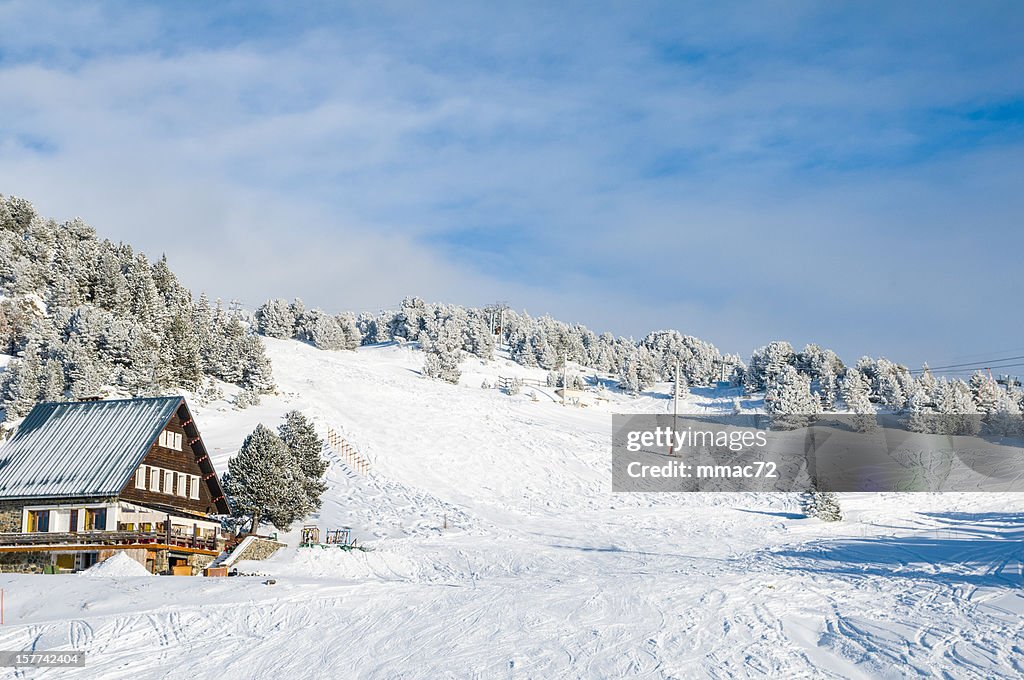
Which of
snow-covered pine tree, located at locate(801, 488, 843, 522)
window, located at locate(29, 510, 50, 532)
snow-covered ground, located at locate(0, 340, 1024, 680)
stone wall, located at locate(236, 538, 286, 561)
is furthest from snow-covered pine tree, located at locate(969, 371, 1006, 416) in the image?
window, located at locate(29, 510, 50, 532)

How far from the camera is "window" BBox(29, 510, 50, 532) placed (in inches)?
1313

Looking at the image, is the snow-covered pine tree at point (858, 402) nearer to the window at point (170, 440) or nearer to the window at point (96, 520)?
the window at point (170, 440)

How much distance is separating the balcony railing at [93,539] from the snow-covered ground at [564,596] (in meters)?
3.13

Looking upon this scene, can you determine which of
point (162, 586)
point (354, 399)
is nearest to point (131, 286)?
point (354, 399)

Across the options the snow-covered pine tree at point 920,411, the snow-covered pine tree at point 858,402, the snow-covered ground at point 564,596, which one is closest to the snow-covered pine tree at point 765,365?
the snow-covered pine tree at point 858,402

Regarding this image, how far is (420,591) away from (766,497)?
31935mm

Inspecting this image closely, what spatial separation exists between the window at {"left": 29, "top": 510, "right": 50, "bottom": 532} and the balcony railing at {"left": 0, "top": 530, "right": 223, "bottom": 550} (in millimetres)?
673

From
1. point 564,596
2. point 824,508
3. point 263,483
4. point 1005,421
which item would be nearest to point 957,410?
point 1005,421

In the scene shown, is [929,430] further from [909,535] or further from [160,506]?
[160,506]

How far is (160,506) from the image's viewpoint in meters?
34.8

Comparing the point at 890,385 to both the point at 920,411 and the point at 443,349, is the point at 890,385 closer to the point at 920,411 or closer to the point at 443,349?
the point at 920,411

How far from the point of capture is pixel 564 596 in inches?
974

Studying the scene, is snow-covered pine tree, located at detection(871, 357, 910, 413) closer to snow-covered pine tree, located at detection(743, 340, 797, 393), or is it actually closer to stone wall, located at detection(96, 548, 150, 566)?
snow-covered pine tree, located at detection(743, 340, 797, 393)

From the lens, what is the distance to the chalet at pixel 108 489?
32.2m
